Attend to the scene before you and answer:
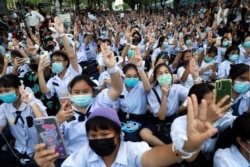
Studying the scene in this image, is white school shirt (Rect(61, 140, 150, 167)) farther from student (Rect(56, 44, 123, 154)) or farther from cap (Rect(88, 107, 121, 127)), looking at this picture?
student (Rect(56, 44, 123, 154))

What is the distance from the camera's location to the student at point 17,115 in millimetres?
2840

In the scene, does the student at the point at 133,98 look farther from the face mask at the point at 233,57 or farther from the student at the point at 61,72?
the face mask at the point at 233,57

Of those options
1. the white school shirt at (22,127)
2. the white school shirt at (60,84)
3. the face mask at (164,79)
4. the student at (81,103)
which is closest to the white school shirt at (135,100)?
the face mask at (164,79)

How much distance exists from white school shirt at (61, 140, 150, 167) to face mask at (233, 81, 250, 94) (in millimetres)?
1801

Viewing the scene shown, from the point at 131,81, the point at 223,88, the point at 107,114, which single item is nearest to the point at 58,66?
the point at 131,81

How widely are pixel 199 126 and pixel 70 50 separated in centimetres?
A: 275

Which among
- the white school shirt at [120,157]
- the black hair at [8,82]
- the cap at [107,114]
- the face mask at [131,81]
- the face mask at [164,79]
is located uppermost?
the black hair at [8,82]

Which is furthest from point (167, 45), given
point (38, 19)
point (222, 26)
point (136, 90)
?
point (38, 19)

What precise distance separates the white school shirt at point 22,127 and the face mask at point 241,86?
2320 mm

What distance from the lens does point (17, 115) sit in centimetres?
291

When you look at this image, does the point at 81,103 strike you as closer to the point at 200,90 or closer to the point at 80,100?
the point at 80,100

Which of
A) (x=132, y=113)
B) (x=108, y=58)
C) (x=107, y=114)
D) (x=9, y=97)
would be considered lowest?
(x=132, y=113)

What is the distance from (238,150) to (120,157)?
3.31 ft

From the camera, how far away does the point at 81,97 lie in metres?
2.68
